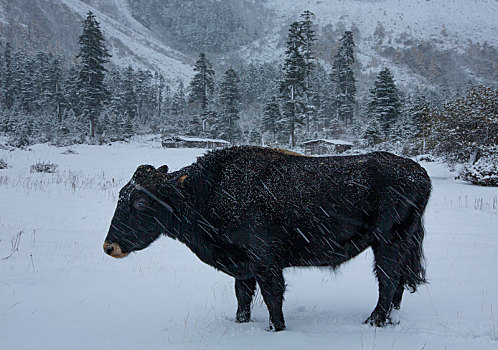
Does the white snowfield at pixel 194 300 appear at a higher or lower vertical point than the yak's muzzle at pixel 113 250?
lower

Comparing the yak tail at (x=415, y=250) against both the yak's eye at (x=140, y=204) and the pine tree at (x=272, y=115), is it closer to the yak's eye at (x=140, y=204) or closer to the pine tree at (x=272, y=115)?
the yak's eye at (x=140, y=204)

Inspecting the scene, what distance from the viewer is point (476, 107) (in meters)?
17.4

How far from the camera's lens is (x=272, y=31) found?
582ft

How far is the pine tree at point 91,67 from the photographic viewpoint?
46750 mm

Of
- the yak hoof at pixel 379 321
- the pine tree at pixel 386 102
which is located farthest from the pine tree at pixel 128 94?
the yak hoof at pixel 379 321

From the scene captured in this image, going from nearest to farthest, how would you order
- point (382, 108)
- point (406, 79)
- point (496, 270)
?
point (496, 270)
point (382, 108)
point (406, 79)

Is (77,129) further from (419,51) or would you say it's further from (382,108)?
(419,51)

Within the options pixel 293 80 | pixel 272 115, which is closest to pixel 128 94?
pixel 272 115

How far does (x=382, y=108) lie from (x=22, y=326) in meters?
Answer: 49.4

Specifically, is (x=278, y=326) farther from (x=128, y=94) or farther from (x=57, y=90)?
(x=128, y=94)

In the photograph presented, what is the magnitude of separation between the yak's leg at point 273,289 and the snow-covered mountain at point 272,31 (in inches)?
5021

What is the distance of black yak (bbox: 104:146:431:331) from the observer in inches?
123

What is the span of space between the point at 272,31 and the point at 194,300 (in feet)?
626

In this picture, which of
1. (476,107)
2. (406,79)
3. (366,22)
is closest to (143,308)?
(476,107)
